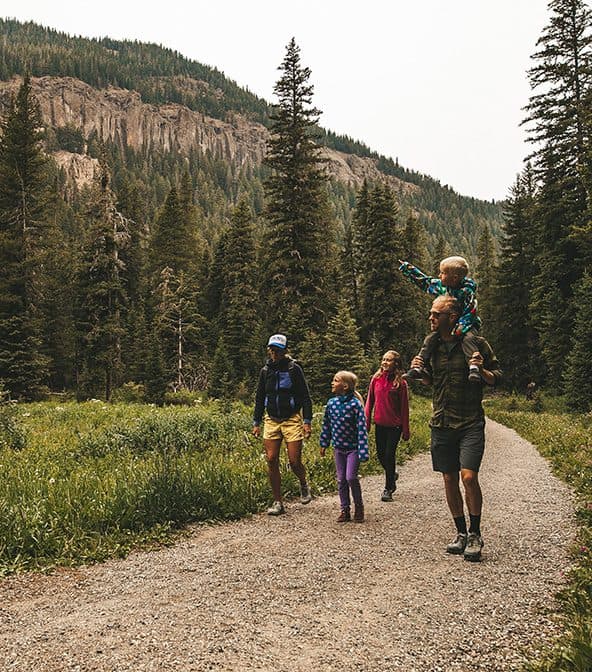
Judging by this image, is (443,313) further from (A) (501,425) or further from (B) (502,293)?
(B) (502,293)

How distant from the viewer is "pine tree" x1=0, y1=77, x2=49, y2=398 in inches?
1051

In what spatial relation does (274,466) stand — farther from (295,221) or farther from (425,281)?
(295,221)

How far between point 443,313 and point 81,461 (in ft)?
23.3

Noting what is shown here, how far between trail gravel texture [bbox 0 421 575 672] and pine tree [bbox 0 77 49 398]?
2434 centimetres

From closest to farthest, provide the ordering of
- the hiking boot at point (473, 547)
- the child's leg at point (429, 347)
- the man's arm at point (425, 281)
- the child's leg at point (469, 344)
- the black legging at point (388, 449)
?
the hiking boot at point (473, 547)
the child's leg at point (469, 344)
the child's leg at point (429, 347)
the man's arm at point (425, 281)
the black legging at point (388, 449)

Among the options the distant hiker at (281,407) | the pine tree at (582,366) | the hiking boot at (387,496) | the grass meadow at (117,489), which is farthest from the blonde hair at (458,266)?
the pine tree at (582,366)

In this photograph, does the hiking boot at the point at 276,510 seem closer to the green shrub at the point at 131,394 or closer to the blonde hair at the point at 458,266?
the blonde hair at the point at 458,266

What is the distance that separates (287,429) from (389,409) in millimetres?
1946

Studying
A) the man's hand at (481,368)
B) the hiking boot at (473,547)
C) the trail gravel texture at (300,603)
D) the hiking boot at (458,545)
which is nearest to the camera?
the trail gravel texture at (300,603)

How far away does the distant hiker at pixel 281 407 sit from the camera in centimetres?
701

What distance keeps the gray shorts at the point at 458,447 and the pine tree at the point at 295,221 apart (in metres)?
20.0

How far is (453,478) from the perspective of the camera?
5.21 m

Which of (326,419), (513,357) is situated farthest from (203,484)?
(513,357)

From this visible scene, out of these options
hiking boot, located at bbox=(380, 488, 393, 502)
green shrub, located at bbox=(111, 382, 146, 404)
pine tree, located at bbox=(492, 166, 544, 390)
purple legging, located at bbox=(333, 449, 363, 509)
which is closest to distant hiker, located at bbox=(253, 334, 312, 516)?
purple legging, located at bbox=(333, 449, 363, 509)
